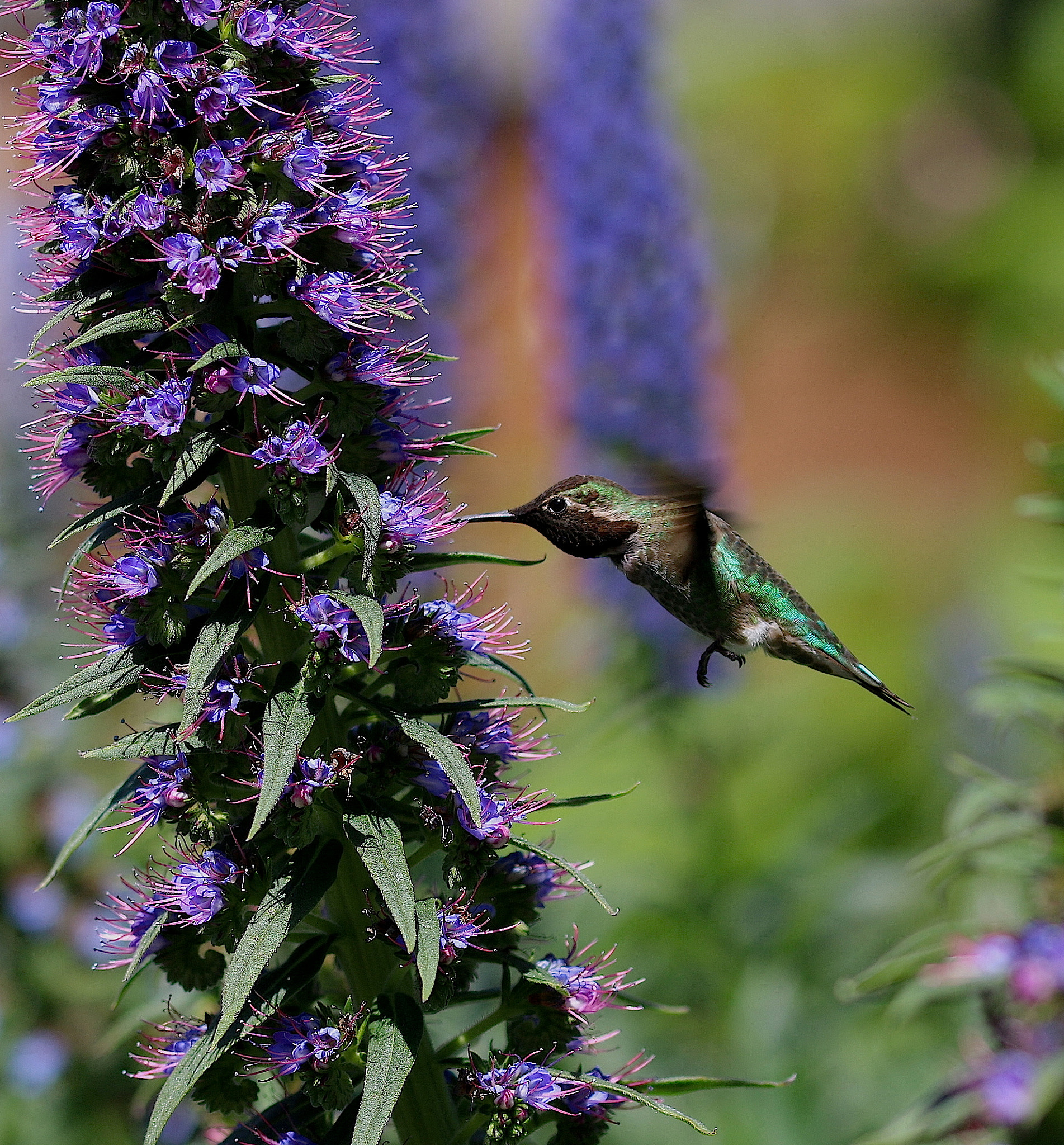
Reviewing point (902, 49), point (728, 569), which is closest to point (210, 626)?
point (728, 569)

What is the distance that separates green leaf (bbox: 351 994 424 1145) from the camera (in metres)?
2.18

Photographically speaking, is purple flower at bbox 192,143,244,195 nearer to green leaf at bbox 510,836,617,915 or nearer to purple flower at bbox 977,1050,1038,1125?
green leaf at bbox 510,836,617,915

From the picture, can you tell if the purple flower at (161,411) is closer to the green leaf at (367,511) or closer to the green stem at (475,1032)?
the green leaf at (367,511)

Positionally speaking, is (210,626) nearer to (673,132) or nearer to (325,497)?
(325,497)

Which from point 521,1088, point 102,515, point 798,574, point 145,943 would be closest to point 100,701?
point 102,515

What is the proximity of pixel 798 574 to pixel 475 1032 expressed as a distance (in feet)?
35.4

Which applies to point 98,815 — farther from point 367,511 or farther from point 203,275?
point 203,275

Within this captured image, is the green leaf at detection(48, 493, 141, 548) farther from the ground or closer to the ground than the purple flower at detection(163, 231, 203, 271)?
closer to the ground

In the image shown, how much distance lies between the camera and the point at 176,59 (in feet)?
7.67

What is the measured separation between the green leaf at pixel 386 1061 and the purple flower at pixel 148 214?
146 centimetres

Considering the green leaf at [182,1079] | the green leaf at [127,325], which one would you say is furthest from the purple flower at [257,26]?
the green leaf at [182,1079]

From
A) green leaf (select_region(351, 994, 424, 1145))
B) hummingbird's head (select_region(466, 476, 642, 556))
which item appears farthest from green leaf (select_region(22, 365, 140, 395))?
green leaf (select_region(351, 994, 424, 1145))

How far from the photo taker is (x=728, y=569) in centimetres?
382

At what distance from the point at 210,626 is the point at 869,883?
4.66 meters
